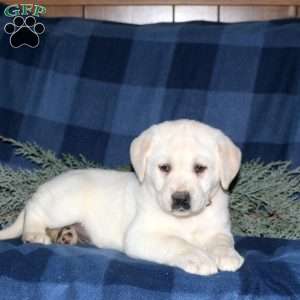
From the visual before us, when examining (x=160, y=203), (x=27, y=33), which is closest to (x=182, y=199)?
(x=160, y=203)

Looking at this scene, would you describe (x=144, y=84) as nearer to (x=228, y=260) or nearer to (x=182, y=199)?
(x=182, y=199)

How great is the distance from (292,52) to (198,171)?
112 centimetres

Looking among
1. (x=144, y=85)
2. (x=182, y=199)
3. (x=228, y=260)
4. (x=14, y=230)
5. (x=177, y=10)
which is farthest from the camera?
(x=177, y=10)

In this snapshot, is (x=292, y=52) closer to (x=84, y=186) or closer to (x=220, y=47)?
(x=220, y=47)

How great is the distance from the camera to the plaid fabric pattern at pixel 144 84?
346 centimetres

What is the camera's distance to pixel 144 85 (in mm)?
3588

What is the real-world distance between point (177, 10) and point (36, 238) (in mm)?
1598

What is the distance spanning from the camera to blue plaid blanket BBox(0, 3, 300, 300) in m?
3.45

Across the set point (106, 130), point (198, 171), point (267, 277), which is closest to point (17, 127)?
point (106, 130)

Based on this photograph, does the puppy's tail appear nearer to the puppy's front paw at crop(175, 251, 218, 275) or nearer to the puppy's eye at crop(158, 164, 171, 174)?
the puppy's eye at crop(158, 164, 171, 174)

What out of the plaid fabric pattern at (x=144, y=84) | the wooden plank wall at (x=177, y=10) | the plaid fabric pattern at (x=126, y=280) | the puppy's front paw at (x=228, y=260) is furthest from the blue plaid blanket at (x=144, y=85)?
the plaid fabric pattern at (x=126, y=280)

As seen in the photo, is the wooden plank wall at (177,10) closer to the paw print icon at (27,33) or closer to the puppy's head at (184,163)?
the paw print icon at (27,33)

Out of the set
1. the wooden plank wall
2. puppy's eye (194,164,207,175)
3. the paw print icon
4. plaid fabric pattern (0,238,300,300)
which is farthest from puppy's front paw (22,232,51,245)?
the wooden plank wall

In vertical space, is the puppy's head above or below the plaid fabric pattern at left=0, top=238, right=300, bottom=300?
above
